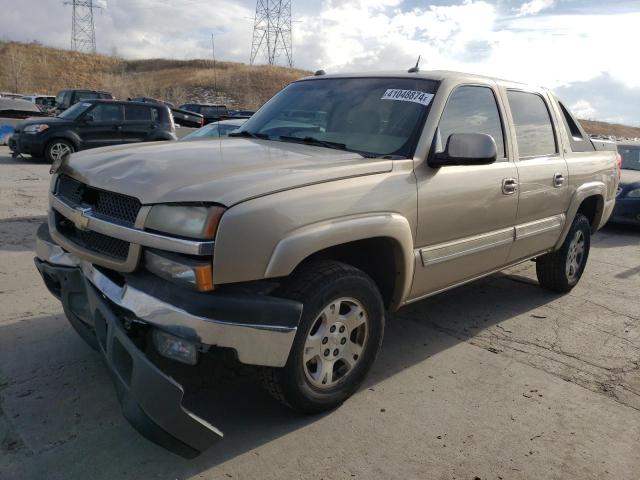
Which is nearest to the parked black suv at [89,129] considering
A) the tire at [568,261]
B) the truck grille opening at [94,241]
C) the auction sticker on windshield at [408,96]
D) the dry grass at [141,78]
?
the truck grille opening at [94,241]

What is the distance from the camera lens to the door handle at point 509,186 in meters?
3.94

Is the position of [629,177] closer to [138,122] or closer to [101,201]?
[101,201]

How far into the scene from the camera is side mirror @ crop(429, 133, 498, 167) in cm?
326

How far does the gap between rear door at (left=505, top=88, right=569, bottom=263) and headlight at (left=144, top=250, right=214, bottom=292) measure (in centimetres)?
268

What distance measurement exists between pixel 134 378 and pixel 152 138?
41.2 feet

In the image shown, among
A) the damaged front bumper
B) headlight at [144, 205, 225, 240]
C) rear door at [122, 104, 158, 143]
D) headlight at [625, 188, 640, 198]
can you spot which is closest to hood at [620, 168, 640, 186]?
headlight at [625, 188, 640, 198]

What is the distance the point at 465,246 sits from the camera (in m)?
3.69

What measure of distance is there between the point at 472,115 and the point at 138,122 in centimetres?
1177

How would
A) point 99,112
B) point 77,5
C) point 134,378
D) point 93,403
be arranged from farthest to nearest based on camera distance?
point 77,5, point 99,112, point 93,403, point 134,378

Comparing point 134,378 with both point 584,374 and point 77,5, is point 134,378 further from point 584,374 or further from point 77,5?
point 77,5

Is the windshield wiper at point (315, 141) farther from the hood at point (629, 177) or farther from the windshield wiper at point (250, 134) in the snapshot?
the hood at point (629, 177)

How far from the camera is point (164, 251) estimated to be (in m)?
2.49

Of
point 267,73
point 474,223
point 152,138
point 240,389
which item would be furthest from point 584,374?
point 267,73

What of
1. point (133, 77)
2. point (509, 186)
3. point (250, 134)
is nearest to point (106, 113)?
point (250, 134)
